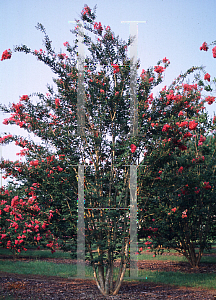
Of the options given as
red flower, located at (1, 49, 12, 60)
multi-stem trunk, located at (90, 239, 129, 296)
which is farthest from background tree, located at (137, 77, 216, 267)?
red flower, located at (1, 49, 12, 60)

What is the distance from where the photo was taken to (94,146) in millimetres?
5242

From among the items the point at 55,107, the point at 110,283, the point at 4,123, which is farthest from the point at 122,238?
the point at 4,123

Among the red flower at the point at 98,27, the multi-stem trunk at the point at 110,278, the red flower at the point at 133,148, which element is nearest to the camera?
the red flower at the point at 133,148

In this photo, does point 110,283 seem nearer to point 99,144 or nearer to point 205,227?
point 99,144

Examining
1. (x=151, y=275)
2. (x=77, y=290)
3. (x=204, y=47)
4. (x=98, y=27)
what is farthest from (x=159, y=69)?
(x=151, y=275)

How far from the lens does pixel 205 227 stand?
831 cm

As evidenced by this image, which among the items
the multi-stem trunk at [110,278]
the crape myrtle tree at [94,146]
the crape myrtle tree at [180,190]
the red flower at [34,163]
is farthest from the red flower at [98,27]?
the multi-stem trunk at [110,278]

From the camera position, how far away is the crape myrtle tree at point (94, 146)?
4961mm

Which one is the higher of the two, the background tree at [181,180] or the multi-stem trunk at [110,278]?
the background tree at [181,180]

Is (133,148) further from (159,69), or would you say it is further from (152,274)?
(152,274)

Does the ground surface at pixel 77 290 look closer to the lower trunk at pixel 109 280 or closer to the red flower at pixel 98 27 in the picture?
the lower trunk at pixel 109 280

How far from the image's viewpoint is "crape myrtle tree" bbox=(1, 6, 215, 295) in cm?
496

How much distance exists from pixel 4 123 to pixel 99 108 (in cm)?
198

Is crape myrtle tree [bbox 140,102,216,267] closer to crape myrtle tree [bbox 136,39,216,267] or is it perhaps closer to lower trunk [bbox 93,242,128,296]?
crape myrtle tree [bbox 136,39,216,267]
